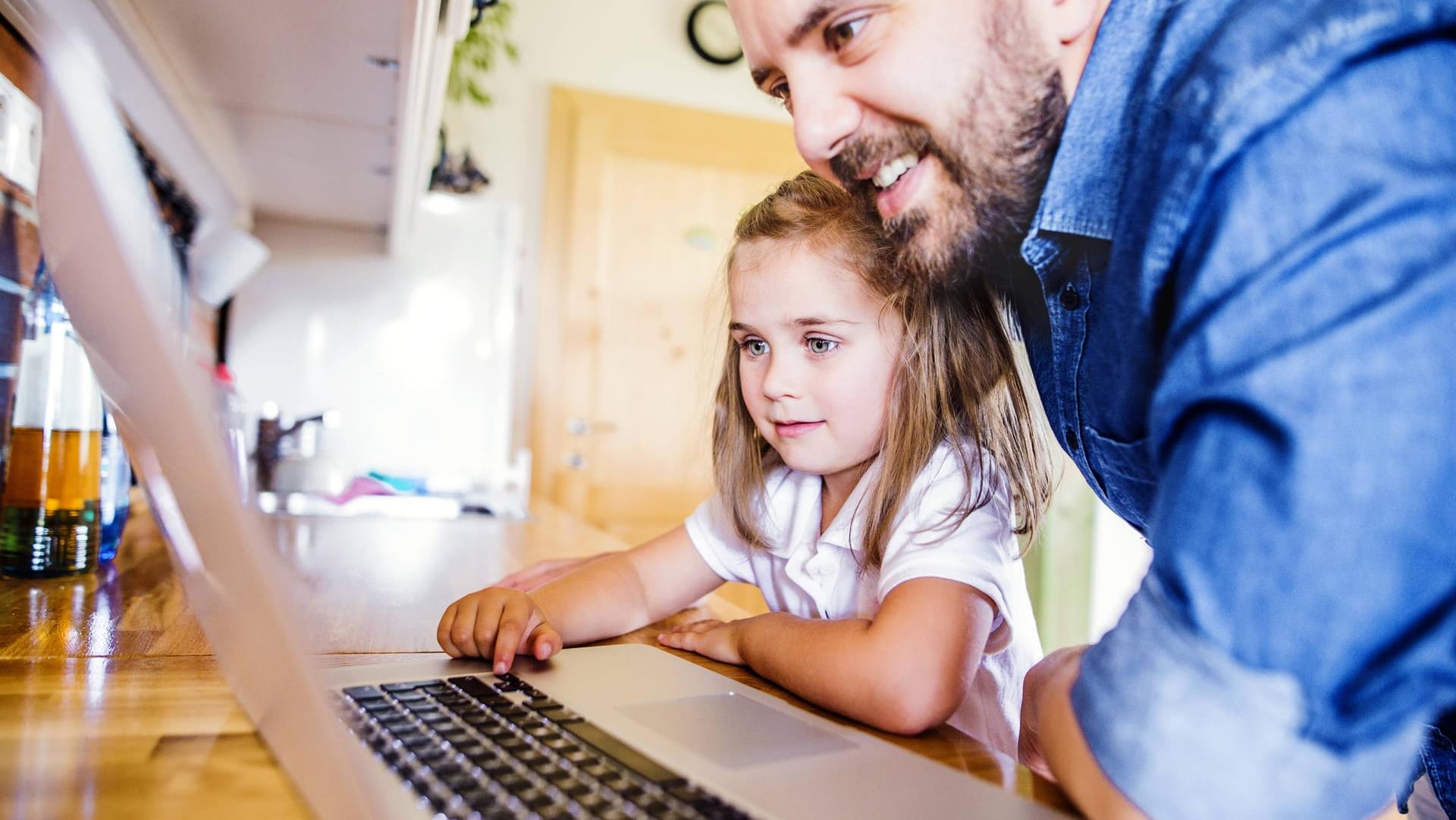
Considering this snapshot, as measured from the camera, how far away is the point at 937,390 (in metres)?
0.83

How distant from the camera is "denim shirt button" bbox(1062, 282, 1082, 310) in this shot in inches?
23.3

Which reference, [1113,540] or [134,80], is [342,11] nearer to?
[134,80]

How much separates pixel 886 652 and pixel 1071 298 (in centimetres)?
24

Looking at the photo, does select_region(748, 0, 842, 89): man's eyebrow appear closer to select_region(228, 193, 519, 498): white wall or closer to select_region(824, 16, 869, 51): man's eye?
select_region(824, 16, 869, 51): man's eye

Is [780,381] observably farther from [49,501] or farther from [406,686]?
[49,501]

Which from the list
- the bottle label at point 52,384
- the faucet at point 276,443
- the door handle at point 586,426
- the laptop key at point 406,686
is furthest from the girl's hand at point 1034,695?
the door handle at point 586,426

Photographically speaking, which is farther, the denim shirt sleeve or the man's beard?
the man's beard

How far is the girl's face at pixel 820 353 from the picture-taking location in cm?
85

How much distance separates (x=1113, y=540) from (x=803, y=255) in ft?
7.81

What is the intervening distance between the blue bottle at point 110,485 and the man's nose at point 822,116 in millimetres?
722

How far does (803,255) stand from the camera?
2.86 feet

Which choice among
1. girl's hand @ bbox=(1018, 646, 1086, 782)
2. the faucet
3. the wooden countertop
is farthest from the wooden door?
girl's hand @ bbox=(1018, 646, 1086, 782)

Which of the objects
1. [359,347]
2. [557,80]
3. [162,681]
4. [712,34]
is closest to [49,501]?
[162,681]

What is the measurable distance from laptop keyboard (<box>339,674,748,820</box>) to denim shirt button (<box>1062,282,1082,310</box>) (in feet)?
1.19
